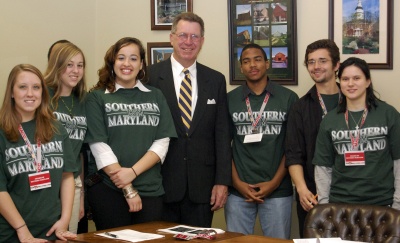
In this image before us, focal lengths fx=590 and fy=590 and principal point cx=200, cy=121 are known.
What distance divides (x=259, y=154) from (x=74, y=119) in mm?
1264

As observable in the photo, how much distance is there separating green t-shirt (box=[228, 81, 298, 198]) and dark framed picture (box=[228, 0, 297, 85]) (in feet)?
2.09

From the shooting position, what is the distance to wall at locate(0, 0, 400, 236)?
176 inches

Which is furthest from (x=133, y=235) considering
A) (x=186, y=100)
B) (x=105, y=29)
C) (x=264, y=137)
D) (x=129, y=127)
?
(x=105, y=29)

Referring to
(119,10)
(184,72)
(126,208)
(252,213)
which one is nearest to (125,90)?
(184,72)

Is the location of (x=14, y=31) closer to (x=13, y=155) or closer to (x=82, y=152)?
(x=82, y=152)

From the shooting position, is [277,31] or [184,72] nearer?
[184,72]

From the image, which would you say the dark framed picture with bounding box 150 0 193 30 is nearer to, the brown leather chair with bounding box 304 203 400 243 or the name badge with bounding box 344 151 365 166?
the name badge with bounding box 344 151 365 166

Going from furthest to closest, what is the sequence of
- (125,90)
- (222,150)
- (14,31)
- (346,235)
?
(14,31) < (222,150) < (125,90) < (346,235)

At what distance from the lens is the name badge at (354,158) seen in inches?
138

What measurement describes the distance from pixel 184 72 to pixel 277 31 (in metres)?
1.06

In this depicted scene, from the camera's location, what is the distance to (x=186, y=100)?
4008mm

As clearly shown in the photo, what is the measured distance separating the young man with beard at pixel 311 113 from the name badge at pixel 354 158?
1.10 feet

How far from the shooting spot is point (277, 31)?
15.5 feet

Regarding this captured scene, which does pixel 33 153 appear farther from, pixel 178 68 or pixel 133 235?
pixel 178 68
